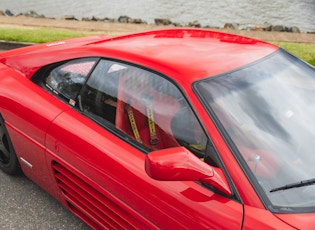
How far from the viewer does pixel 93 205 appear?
256cm

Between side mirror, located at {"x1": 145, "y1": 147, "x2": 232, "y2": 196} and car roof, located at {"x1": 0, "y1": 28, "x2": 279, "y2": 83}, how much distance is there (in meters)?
0.55

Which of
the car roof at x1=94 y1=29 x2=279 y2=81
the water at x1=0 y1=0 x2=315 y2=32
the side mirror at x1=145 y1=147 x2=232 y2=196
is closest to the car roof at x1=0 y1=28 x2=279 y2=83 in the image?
the car roof at x1=94 y1=29 x2=279 y2=81

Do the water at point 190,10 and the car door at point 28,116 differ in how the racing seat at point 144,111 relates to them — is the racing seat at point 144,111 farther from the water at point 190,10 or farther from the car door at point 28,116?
the water at point 190,10

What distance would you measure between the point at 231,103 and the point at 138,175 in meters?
0.64

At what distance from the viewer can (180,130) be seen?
227 centimetres

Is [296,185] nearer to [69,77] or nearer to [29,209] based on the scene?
[69,77]

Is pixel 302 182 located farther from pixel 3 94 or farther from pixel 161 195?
pixel 3 94

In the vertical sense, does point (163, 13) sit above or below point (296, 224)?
below

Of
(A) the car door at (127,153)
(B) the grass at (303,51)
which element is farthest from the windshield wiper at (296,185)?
(B) the grass at (303,51)

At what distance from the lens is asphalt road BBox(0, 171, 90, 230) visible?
3.06 meters

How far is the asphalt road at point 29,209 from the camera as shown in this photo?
306cm

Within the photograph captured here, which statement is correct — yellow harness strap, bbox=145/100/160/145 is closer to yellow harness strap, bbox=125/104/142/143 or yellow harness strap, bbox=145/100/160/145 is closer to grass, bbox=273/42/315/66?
yellow harness strap, bbox=125/104/142/143

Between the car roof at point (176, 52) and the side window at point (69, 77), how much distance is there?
6cm

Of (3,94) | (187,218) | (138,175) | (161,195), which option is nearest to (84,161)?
(138,175)
